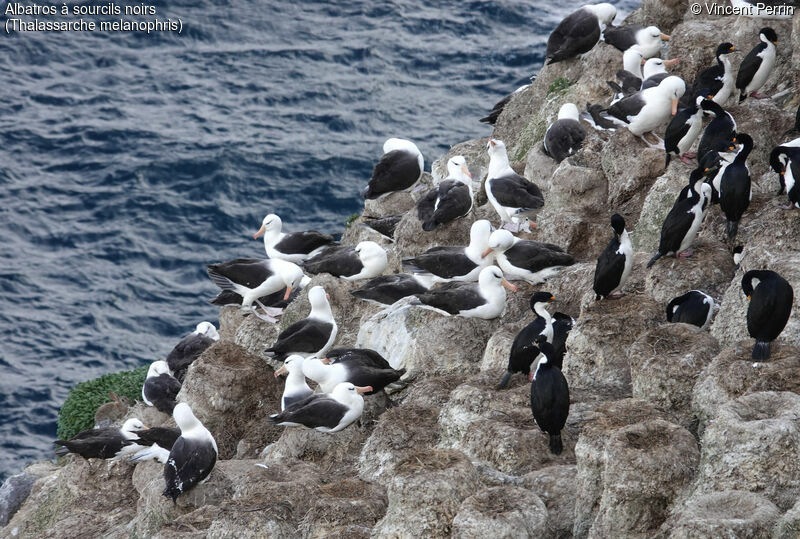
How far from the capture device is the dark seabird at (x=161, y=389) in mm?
19453

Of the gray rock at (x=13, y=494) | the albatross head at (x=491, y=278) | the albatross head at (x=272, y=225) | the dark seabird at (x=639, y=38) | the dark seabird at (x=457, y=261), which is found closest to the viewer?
the albatross head at (x=491, y=278)

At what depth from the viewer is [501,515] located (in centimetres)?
971

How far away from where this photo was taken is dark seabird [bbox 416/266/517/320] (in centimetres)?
1550

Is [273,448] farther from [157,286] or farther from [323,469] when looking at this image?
[157,286]

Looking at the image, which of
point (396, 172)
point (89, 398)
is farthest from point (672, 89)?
point (89, 398)

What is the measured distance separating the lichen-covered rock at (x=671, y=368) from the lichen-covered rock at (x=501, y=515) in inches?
95.0

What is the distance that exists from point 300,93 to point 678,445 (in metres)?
33.8

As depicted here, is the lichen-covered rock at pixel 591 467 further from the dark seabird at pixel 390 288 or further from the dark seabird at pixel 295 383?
the dark seabird at pixel 390 288

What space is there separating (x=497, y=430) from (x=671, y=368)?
82.6 inches

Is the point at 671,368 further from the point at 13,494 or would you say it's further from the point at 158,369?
the point at 13,494

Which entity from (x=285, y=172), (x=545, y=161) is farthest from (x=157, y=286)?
(x=545, y=161)

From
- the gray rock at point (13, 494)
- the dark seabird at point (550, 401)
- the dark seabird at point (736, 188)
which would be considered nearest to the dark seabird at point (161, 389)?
the gray rock at point (13, 494)

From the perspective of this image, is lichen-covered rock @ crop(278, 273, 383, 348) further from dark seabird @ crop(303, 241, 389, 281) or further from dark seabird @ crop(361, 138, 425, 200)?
dark seabird @ crop(361, 138, 425, 200)

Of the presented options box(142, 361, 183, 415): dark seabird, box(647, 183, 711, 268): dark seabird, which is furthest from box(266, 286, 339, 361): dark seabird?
box(647, 183, 711, 268): dark seabird
